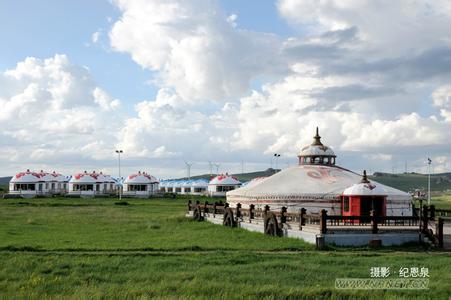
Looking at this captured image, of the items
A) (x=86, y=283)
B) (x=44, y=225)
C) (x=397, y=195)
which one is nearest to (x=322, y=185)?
(x=397, y=195)

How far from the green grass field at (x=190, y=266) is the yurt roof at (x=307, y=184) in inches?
231

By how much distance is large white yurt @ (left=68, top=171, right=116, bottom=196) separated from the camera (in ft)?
311

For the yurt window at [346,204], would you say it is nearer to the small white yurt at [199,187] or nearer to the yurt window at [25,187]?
the yurt window at [25,187]

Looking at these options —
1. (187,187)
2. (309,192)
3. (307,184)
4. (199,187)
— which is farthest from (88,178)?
(309,192)

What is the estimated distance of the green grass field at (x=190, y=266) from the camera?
13984mm

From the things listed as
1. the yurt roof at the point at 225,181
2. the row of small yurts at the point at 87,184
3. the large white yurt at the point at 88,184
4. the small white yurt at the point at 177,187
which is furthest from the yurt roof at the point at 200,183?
the large white yurt at the point at 88,184

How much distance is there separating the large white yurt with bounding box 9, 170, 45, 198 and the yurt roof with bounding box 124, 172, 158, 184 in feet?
44.7

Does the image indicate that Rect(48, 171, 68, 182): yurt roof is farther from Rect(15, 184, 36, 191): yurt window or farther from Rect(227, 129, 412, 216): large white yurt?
Rect(227, 129, 412, 216): large white yurt

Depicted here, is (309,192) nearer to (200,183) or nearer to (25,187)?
(25,187)

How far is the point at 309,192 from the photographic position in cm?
3175

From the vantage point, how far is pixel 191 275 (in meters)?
15.6

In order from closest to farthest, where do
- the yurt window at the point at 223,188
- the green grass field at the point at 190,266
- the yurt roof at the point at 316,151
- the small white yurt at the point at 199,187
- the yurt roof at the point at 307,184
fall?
1. the green grass field at the point at 190,266
2. the yurt roof at the point at 307,184
3. the yurt roof at the point at 316,151
4. the yurt window at the point at 223,188
5. the small white yurt at the point at 199,187

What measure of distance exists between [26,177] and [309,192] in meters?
69.8

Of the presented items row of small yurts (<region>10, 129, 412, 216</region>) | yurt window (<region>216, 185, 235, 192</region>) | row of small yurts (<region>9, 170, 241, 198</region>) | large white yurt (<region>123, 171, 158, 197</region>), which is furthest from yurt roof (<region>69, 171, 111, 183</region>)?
row of small yurts (<region>10, 129, 412, 216</region>)
